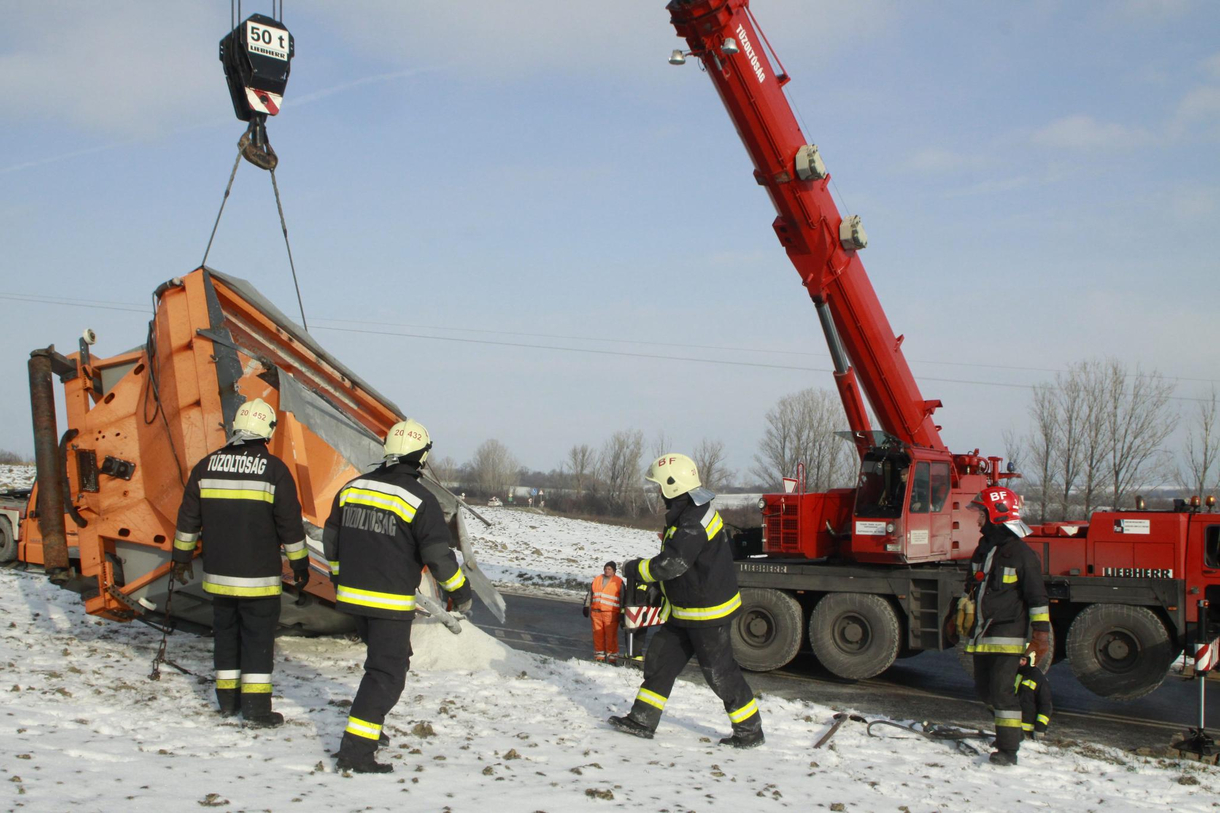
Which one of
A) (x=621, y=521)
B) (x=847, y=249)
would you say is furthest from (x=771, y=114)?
(x=621, y=521)

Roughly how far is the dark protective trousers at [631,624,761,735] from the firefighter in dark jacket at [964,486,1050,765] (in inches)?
61.3

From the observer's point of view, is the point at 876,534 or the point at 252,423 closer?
the point at 252,423

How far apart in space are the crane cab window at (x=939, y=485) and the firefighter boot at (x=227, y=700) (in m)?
7.65

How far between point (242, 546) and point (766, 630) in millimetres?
6933

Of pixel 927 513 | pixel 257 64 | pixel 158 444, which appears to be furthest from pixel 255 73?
pixel 927 513

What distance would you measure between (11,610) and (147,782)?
5.32 meters

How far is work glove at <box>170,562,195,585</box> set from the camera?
5641mm

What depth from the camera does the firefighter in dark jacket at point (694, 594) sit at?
220 inches

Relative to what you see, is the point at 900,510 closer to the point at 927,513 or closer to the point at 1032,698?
the point at 927,513

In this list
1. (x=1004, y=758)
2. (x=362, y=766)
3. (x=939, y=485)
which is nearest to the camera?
(x=362, y=766)

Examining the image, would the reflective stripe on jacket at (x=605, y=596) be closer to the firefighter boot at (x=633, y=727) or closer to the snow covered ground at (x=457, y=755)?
the snow covered ground at (x=457, y=755)

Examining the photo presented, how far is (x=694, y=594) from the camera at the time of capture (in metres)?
5.67

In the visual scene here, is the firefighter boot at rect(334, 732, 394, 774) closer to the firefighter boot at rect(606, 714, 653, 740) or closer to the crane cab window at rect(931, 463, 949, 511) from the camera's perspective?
the firefighter boot at rect(606, 714, 653, 740)

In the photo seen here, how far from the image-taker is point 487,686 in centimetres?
689
